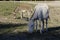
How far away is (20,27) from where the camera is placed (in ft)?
29.5

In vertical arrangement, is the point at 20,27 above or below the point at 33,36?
below

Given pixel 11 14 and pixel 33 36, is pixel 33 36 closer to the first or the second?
pixel 33 36

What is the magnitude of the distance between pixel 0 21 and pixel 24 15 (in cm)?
137

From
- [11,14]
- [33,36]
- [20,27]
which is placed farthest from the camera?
[11,14]

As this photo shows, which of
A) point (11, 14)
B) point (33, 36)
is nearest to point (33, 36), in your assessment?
point (33, 36)

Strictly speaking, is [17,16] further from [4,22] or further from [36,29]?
[36,29]

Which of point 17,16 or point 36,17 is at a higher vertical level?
point 36,17

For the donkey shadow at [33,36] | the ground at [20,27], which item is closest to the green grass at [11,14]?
the ground at [20,27]

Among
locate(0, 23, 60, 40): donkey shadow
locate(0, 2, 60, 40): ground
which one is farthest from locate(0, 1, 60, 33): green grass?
locate(0, 23, 60, 40): donkey shadow

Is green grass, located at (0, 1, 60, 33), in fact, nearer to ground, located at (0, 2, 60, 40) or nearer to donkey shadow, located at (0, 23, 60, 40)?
ground, located at (0, 2, 60, 40)

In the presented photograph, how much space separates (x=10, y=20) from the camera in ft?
34.8

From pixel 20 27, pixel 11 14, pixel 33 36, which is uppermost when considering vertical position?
pixel 33 36

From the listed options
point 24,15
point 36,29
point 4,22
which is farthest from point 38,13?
point 24,15

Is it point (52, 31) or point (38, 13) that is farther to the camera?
point (52, 31)
